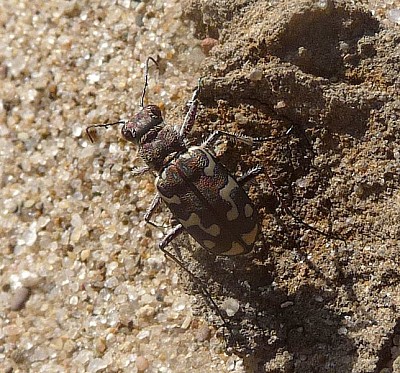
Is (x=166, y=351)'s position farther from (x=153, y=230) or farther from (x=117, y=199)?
(x=117, y=199)

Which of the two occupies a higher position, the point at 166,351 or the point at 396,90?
the point at 396,90

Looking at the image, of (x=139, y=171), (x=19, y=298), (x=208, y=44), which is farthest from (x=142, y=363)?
(x=208, y=44)

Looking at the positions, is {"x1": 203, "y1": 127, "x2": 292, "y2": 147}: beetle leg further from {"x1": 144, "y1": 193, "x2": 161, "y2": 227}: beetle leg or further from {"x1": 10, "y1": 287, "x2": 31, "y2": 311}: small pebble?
{"x1": 10, "y1": 287, "x2": 31, "y2": 311}: small pebble

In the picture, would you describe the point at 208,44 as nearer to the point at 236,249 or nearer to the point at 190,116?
the point at 190,116

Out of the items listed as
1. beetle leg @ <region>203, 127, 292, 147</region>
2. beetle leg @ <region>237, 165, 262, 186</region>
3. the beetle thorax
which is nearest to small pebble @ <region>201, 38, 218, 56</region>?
the beetle thorax

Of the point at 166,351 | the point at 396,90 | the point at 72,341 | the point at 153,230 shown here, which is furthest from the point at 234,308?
the point at 396,90
